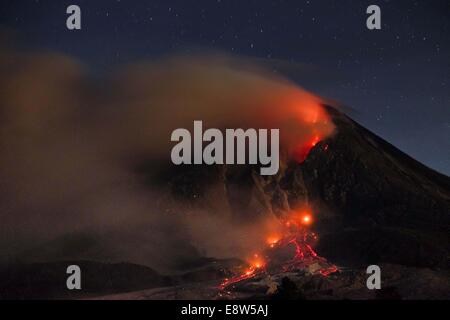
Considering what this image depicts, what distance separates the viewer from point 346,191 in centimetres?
12938

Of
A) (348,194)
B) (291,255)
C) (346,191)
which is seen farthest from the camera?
(346,191)

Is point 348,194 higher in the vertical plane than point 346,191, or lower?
lower

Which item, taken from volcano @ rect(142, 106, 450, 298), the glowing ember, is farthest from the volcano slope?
the glowing ember

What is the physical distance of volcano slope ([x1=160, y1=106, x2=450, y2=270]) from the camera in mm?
101125

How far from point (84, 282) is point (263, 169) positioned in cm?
5857

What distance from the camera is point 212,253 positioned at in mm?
113688

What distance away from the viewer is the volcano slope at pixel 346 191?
101 metres

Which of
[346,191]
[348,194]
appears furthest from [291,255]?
[346,191]

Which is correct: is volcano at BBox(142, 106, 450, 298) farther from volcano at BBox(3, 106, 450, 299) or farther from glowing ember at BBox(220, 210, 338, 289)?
glowing ember at BBox(220, 210, 338, 289)

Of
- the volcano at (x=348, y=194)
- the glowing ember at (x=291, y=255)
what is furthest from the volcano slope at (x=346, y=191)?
the glowing ember at (x=291, y=255)

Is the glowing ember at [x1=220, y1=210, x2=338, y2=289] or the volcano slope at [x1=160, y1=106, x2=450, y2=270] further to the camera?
the volcano slope at [x1=160, y1=106, x2=450, y2=270]

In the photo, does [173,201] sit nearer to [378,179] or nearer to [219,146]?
[219,146]

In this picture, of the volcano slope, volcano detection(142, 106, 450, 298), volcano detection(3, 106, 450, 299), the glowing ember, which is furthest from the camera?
the volcano slope

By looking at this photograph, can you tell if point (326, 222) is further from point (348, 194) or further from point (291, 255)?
point (291, 255)
